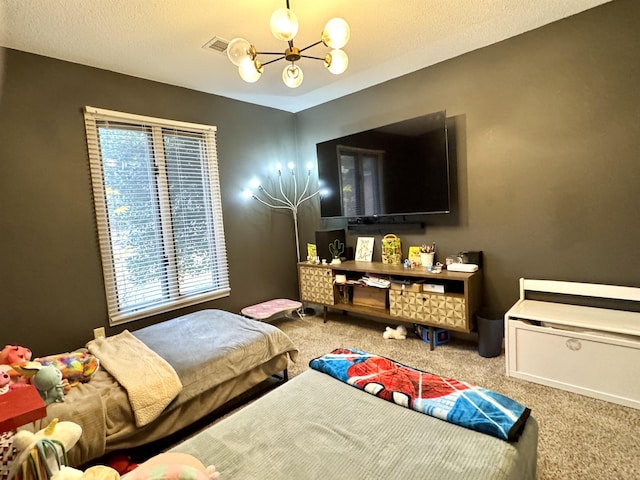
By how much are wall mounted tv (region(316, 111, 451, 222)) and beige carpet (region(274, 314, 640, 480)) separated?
124 cm

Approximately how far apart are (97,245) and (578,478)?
11.1 ft

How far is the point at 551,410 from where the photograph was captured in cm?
197

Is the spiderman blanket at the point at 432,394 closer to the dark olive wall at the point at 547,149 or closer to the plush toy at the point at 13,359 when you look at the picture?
the plush toy at the point at 13,359

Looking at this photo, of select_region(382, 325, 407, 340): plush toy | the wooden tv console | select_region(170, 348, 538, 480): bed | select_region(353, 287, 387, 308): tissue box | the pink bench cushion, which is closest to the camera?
select_region(170, 348, 538, 480): bed

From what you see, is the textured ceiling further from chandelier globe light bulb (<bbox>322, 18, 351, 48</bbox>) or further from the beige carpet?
the beige carpet

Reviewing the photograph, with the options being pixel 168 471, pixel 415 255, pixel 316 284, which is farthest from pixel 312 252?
pixel 168 471

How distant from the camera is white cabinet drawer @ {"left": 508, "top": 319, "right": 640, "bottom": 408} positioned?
1.95 meters

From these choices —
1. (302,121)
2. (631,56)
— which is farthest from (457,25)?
(302,121)

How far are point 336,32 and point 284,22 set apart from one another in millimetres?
283

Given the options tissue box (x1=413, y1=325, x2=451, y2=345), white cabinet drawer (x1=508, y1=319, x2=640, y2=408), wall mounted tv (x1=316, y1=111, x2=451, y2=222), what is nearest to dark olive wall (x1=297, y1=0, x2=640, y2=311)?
wall mounted tv (x1=316, y1=111, x2=451, y2=222)

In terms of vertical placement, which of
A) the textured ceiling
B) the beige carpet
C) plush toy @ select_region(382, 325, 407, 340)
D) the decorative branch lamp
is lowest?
the beige carpet

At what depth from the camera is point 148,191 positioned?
118 inches

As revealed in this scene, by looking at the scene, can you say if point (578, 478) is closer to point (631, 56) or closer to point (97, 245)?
point (631, 56)

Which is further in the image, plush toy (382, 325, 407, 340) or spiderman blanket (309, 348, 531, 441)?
plush toy (382, 325, 407, 340)
